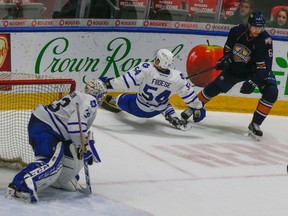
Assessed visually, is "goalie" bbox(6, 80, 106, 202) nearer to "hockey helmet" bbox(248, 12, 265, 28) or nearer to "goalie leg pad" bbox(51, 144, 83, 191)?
"goalie leg pad" bbox(51, 144, 83, 191)

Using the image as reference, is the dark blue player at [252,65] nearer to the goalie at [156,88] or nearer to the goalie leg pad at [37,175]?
the goalie at [156,88]

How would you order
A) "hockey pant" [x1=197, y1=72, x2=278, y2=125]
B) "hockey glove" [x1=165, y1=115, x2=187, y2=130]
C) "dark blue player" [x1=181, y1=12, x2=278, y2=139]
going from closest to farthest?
"dark blue player" [x1=181, y1=12, x2=278, y2=139]
"hockey pant" [x1=197, y1=72, x2=278, y2=125]
"hockey glove" [x1=165, y1=115, x2=187, y2=130]

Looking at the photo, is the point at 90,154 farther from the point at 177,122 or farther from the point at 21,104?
the point at 177,122

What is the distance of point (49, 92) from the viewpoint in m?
5.14

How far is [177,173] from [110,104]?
1.81 metres

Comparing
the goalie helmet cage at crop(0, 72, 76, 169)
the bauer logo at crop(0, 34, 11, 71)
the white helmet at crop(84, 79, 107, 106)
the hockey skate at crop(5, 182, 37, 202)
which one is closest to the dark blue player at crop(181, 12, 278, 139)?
the bauer logo at crop(0, 34, 11, 71)

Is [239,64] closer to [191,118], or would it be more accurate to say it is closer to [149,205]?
[191,118]

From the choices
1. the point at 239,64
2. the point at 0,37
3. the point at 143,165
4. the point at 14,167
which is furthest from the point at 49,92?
the point at 239,64

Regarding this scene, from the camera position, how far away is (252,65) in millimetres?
6883

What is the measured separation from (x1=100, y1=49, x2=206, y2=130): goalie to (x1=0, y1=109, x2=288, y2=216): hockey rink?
5.7 inches

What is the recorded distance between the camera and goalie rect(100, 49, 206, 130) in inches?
258

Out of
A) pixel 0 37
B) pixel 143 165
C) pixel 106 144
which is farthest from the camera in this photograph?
pixel 0 37

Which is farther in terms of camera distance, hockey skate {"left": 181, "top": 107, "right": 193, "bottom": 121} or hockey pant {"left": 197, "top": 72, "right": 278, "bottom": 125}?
hockey skate {"left": 181, "top": 107, "right": 193, "bottom": 121}

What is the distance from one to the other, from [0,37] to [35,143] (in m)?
2.38
